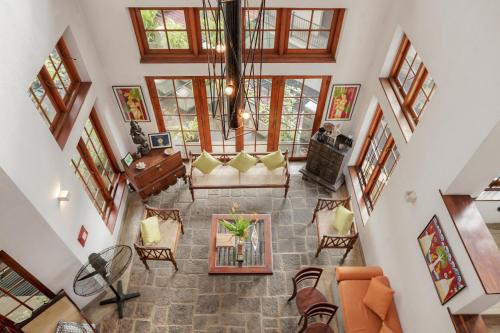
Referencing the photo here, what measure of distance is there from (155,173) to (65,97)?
212 cm

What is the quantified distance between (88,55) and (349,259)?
17.9 ft

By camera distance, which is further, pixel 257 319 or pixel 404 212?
pixel 257 319

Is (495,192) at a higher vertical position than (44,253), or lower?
higher

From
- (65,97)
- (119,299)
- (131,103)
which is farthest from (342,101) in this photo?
(119,299)

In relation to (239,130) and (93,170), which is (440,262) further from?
(93,170)

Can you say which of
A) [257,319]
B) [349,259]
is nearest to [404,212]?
[349,259]

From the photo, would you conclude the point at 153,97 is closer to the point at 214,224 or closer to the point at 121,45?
the point at 121,45

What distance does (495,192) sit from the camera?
4.91 m

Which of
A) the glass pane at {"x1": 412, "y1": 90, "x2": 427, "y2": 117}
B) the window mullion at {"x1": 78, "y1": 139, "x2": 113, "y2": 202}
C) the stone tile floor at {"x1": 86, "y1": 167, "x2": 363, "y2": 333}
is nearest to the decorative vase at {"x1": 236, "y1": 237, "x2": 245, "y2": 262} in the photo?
the stone tile floor at {"x1": 86, "y1": 167, "x2": 363, "y2": 333}

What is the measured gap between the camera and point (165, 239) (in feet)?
20.2

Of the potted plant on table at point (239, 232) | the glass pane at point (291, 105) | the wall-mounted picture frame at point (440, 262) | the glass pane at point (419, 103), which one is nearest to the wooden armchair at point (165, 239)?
the potted plant on table at point (239, 232)

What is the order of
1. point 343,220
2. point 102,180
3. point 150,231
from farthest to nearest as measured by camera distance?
1. point 102,180
2. point 343,220
3. point 150,231

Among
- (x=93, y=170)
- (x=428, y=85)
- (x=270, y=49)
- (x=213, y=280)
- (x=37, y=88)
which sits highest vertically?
(x=270, y=49)

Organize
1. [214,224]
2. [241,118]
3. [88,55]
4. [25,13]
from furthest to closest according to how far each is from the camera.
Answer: [214,224], [88,55], [25,13], [241,118]
